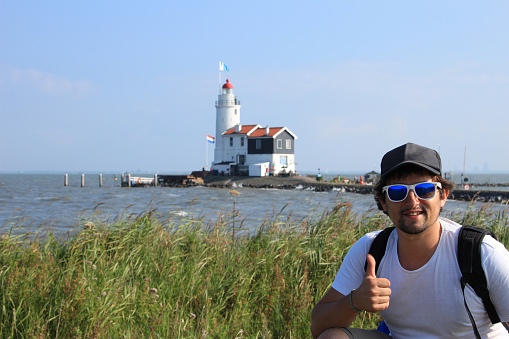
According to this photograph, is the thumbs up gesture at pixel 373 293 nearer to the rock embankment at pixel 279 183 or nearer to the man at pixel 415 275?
the man at pixel 415 275

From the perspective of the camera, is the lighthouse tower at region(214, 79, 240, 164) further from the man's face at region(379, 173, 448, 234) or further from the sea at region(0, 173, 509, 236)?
the man's face at region(379, 173, 448, 234)

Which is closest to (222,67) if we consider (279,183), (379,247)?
(279,183)

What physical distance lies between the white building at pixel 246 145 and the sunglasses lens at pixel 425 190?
5141 cm

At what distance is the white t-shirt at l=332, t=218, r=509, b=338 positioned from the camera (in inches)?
85.6

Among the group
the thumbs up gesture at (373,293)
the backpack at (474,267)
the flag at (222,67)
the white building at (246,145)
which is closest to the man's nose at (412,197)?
the backpack at (474,267)

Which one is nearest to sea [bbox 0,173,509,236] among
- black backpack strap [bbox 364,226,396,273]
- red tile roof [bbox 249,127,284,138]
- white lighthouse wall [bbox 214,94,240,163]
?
black backpack strap [bbox 364,226,396,273]

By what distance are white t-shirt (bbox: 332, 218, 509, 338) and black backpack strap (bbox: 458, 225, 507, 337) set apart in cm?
2

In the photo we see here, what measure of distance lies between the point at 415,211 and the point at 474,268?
376 mm

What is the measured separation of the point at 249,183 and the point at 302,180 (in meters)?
5.76

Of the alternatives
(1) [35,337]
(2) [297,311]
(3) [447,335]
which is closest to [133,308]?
(1) [35,337]

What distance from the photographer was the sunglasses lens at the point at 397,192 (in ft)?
8.03

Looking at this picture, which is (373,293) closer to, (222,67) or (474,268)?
(474,268)

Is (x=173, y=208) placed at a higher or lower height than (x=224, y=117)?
lower

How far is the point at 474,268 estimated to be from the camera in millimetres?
2197
